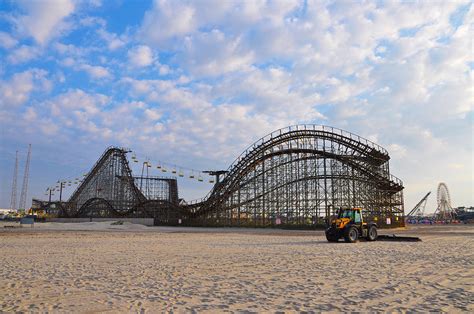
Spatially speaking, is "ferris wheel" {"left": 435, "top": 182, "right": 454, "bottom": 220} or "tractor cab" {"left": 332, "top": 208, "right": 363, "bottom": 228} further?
"ferris wheel" {"left": 435, "top": 182, "right": 454, "bottom": 220}

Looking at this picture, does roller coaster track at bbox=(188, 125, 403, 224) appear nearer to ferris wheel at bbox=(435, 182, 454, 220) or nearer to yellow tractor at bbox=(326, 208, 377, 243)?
yellow tractor at bbox=(326, 208, 377, 243)

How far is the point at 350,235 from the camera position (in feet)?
53.0

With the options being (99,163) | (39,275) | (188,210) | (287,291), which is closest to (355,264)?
(287,291)

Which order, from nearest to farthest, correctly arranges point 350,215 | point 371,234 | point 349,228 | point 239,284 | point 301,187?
point 239,284, point 349,228, point 350,215, point 371,234, point 301,187

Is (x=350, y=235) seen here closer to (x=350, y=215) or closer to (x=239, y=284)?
(x=350, y=215)

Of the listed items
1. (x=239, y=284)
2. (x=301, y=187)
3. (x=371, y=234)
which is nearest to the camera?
(x=239, y=284)

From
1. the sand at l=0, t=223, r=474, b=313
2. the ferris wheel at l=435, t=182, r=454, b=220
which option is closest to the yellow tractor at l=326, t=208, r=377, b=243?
the sand at l=0, t=223, r=474, b=313

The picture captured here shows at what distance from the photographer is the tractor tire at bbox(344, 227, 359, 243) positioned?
1612cm

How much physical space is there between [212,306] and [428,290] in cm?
353

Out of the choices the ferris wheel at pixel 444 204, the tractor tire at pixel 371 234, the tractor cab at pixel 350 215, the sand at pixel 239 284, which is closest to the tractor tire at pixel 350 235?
the tractor cab at pixel 350 215

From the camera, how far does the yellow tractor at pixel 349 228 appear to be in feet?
53.3

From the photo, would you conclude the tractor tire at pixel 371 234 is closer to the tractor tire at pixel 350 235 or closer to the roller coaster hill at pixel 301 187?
the tractor tire at pixel 350 235

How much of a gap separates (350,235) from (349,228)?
30cm

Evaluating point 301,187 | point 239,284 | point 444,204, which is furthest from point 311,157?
point 444,204
